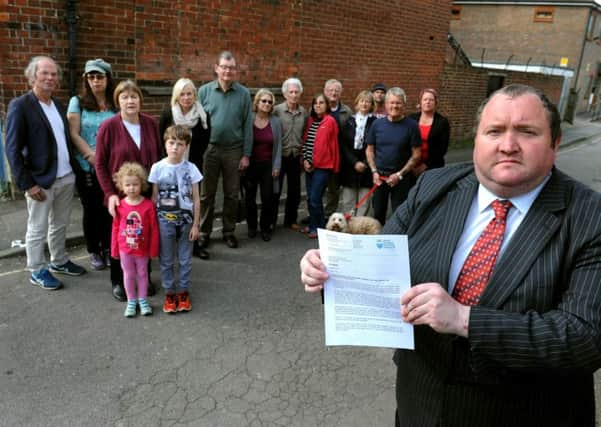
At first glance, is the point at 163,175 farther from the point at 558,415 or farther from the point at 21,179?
the point at 558,415

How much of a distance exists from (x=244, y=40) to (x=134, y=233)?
17.1 ft

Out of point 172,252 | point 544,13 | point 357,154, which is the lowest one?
point 172,252

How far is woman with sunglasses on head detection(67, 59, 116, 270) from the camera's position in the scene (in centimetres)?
462

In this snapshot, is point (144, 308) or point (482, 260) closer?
point (482, 260)

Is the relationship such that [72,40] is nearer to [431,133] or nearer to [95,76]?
[95,76]

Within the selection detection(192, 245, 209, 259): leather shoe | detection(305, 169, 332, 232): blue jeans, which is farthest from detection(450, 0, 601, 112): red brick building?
detection(192, 245, 209, 259): leather shoe

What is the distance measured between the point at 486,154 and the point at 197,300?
353 centimetres

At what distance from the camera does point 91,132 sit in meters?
4.75

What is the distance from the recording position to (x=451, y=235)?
5.28 ft

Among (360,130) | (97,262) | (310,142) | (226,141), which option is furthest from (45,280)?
(360,130)

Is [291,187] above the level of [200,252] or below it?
above

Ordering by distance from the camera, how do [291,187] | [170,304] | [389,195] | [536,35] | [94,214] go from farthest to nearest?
[536,35] < [291,187] < [389,195] < [94,214] < [170,304]

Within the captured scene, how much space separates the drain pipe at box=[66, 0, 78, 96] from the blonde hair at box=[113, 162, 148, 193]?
2.92 m

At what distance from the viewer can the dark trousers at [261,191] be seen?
6.13 m
